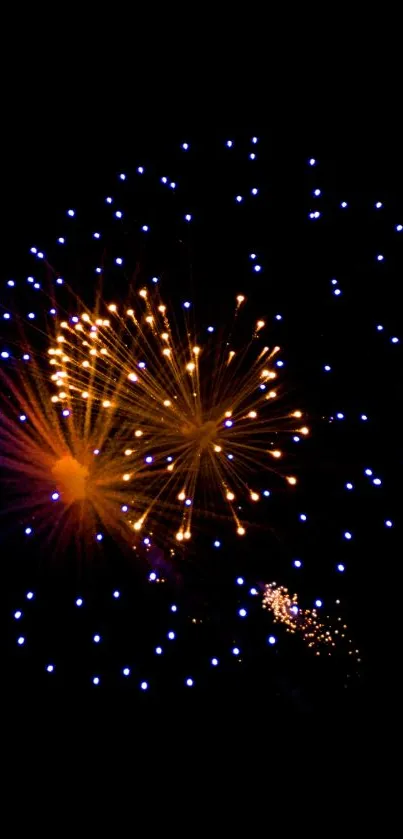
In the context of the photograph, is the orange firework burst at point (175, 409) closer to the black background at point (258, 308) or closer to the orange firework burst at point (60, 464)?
the orange firework burst at point (60, 464)

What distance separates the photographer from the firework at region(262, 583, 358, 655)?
6.03ft

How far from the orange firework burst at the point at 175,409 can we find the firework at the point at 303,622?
0.93ft

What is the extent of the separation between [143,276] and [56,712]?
174 centimetres

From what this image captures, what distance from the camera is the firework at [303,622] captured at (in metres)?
1.84

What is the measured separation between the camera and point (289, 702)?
5.79 ft

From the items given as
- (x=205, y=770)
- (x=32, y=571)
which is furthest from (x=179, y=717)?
(x=32, y=571)

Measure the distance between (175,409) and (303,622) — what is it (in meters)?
0.93

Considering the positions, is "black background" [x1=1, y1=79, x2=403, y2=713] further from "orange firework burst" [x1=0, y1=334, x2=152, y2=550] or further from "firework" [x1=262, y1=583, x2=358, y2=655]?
"orange firework burst" [x1=0, y1=334, x2=152, y2=550]

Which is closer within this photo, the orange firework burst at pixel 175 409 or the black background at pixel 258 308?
the black background at pixel 258 308

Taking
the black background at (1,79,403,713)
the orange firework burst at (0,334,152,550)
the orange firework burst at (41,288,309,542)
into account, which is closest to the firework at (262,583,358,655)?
the black background at (1,79,403,713)

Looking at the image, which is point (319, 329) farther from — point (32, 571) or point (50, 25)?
point (50, 25)

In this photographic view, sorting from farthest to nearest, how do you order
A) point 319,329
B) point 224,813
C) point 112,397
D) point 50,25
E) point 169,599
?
point 50,25 → point 319,329 → point 112,397 → point 169,599 → point 224,813

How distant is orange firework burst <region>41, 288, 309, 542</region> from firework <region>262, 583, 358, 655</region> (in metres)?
0.28

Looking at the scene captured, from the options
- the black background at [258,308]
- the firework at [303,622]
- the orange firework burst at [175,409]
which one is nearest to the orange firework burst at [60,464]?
the orange firework burst at [175,409]
